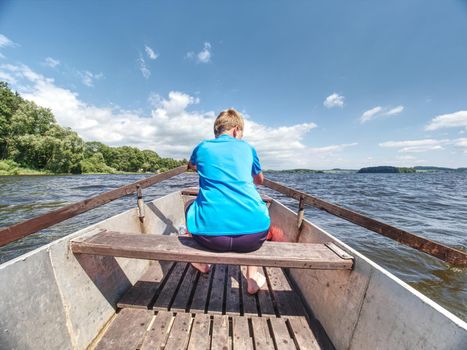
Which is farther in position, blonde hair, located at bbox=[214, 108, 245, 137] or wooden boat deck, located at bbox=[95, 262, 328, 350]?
blonde hair, located at bbox=[214, 108, 245, 137]

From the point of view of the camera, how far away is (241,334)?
202 centimetres

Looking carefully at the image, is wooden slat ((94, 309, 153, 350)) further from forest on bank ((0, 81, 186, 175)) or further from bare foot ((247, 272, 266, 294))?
forest on bank ((0, 81, 186, 175))

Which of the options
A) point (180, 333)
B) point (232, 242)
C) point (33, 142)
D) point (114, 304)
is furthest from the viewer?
point (33, 142)

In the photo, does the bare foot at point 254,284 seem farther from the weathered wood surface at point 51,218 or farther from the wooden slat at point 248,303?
the weathered wood surface at point 51,218

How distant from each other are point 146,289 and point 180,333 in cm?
94

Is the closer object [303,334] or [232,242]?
[232,242]

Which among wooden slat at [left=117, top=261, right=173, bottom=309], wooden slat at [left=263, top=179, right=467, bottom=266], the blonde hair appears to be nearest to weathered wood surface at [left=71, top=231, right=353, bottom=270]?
wooden slat at [left=263, top=179, right=467, bottom=266]

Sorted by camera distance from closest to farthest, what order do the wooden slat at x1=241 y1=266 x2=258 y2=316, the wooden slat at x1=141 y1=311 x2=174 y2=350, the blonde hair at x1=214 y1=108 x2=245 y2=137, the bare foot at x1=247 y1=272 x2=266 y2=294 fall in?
1. the wooden slat at x1=141 y1=311 x2=174 y2=350
2. the blonde hair at x1=214 y1=108 x2=245 y2=137
3. the wooden slat at x1=241 y1=266 x2=258 y2=316
4. the bare foot at x1=247 y1=272 x2=266 y2=294

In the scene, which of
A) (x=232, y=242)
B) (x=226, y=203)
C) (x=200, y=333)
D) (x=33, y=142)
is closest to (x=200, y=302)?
(x=200, y=333)

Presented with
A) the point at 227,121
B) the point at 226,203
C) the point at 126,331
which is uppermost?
the point at 227,121

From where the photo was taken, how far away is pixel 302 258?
1.80 metres

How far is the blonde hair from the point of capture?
2.17 m

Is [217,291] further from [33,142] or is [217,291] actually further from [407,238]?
[33,142]

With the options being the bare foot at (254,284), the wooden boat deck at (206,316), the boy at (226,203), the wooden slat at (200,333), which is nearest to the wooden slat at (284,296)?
the wooden boat deck at (206,316)
